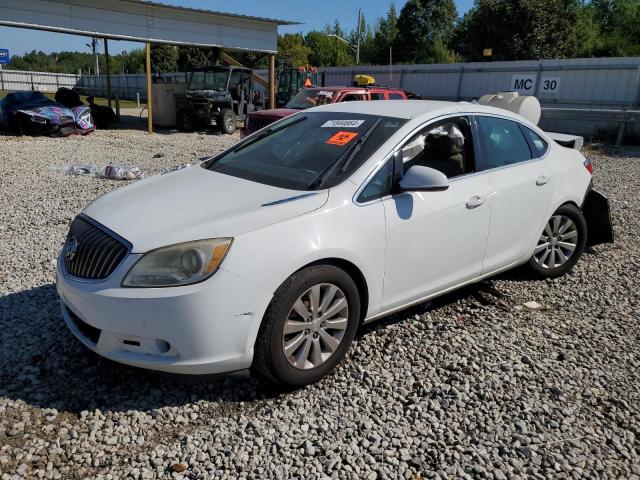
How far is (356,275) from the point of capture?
3.07 m

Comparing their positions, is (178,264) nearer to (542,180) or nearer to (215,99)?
(542,180)

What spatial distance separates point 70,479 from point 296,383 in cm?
119

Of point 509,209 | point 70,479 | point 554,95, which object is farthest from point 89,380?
point 554,95

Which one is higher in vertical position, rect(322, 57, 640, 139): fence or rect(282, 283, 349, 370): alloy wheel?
rect(322, 57, 640, 139): fence

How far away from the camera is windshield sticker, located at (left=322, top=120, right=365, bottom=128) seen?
11.9ft

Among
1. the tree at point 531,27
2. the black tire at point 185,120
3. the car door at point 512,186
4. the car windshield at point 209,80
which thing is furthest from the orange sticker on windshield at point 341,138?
the tree at point 531,27

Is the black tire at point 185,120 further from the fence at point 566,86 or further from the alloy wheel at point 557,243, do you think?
the alloy wheel at point 557,243

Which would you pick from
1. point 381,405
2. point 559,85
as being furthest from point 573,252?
point 559,85

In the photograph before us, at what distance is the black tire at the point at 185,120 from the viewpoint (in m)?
18.1

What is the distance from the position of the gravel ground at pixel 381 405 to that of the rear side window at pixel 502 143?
3.78 ft

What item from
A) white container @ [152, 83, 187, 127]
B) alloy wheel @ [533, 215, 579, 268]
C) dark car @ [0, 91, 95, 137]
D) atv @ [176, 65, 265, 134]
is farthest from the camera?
white container @ [152, 83, 187, 127]

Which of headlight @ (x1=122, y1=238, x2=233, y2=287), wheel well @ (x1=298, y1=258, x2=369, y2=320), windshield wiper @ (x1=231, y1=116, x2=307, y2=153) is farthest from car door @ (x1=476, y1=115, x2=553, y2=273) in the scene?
headlight @ (x1=122, y1=238, x2=233, y2=287)

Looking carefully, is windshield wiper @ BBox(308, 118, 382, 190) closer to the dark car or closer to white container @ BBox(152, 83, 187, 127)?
the dark car

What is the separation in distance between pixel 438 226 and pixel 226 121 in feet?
49.9
